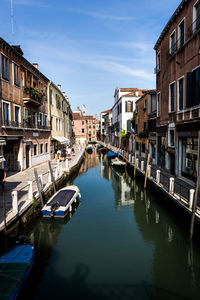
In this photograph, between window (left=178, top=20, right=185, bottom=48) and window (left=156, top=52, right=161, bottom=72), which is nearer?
window (left=178, top=20, right=185, bottom=48)

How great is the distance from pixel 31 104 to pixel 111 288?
1611 centimetres

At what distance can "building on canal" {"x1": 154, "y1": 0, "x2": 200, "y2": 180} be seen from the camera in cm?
1173

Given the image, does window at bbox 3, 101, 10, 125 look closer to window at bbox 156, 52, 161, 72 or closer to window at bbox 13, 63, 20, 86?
window at bbox 13, 63, 20, 86

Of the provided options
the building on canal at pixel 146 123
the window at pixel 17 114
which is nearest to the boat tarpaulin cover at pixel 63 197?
the window at pixel 17 114

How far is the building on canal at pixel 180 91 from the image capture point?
11727 mm

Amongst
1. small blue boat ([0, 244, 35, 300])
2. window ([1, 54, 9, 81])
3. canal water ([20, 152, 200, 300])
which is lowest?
canal water ([20, 152, 200, 300])

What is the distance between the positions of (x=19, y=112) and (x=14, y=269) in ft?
42.9

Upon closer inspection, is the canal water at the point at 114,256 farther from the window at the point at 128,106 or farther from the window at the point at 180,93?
the window at the point at 128,106

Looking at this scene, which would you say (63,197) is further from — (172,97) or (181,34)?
(181,34)

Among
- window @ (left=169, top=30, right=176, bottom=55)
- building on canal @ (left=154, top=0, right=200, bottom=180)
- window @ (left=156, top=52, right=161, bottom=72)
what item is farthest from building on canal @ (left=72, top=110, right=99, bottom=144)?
window @ (left=169, top=30, right=176, bottom=55)

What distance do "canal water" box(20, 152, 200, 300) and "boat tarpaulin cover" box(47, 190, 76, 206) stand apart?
0.84 m

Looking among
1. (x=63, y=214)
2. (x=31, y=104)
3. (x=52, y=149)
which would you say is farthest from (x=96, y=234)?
(x=52, y=149)

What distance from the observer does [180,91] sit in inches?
547

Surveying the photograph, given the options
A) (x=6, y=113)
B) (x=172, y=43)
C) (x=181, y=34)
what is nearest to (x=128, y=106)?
(x=172, y=43)
